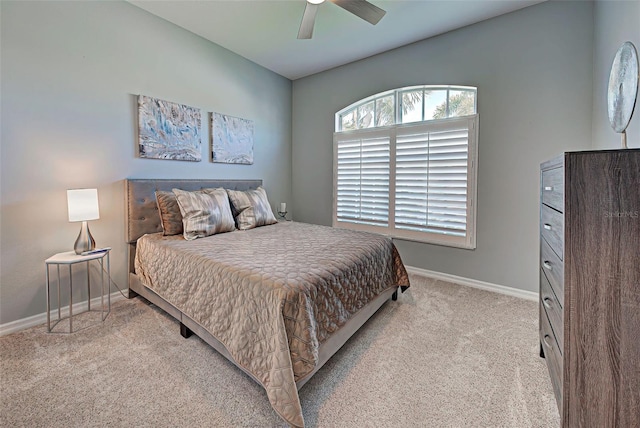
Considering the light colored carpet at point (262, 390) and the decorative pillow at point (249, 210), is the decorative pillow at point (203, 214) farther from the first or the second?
the light colored carpet at point (262, 390)

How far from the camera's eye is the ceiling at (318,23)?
2707 millimetres

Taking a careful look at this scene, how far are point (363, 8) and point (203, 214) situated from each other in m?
2.37

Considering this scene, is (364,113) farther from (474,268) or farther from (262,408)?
(262,408)

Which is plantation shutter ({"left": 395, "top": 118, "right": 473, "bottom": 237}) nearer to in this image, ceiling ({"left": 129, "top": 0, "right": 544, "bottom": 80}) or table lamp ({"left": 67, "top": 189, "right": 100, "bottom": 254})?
ceiling ({"left": 129, "top": 0, "right": 544, "bottom": 80})

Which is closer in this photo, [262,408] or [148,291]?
[262,408]

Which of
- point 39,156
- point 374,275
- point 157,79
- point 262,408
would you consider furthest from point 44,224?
point 374,275

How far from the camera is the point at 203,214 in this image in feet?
9.01

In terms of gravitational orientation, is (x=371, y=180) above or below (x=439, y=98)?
below

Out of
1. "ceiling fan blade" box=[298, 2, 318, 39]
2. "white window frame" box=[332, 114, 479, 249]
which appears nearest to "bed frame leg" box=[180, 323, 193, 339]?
"white window frame" box=[332, 114, 479, 249]

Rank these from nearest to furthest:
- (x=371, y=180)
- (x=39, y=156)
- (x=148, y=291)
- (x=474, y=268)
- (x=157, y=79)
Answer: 1. (x=39, y=156)
2. (x=148, y=291)
3. (x=157, y=79)
4. (x=474, y=268)
5. (x=371, y=180)

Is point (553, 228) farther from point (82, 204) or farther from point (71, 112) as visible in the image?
point (71, 112)

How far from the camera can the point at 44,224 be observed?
2336mm

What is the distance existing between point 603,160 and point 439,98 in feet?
8.57

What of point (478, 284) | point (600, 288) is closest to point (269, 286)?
point (600, 288)
